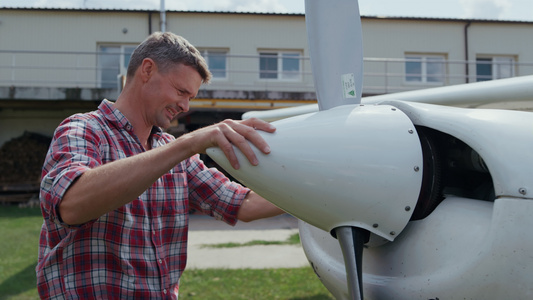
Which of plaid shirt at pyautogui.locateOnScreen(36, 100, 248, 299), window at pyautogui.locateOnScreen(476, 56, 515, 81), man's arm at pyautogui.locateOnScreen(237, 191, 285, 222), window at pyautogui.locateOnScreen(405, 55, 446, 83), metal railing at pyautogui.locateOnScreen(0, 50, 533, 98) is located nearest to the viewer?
plaid shirt at pyautogui.locateOnScreen(36, 100, 248, 299)

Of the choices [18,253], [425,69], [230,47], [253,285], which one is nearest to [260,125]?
[253,285]

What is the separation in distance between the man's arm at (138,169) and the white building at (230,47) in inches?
422

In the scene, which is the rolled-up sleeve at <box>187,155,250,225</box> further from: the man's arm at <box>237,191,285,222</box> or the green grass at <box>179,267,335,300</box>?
the green grass at <box>179,267,335,300</box>

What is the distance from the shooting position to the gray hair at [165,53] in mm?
1728

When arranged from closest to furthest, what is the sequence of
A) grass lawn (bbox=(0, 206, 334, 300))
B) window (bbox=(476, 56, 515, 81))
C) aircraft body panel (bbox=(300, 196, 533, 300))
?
1. aircraft body panel (bbox=(300, 196, 533, 300))
2. grass lawn (bbox=(0, 206, 334, 300))
3. window (bbox=(476, 56, 515, 81))

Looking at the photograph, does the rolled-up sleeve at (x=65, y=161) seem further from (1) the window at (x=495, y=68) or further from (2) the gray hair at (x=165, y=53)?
(1) the window at (x=495, y=68)

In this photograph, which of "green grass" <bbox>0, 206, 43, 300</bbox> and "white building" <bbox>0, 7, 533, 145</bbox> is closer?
"green grass" <bbox>0, 206, 43, 300</bbox>

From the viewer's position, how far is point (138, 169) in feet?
3.95

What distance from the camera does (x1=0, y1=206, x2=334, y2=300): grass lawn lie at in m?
4.23

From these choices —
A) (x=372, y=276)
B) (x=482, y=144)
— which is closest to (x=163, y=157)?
(x=372, y=276)

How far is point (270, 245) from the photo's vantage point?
6.52 m

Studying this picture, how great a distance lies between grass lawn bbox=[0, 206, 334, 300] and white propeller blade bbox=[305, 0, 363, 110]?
299cm

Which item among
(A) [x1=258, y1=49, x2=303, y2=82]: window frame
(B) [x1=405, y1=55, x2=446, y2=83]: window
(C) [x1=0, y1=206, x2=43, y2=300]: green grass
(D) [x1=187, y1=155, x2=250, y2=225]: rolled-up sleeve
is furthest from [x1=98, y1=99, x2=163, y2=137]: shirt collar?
(B) [x1=405, y1=55, x2=446, y2=83]: window

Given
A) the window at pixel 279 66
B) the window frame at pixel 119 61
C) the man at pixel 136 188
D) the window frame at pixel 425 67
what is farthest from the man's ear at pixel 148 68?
the window frame at pixel 425 67
